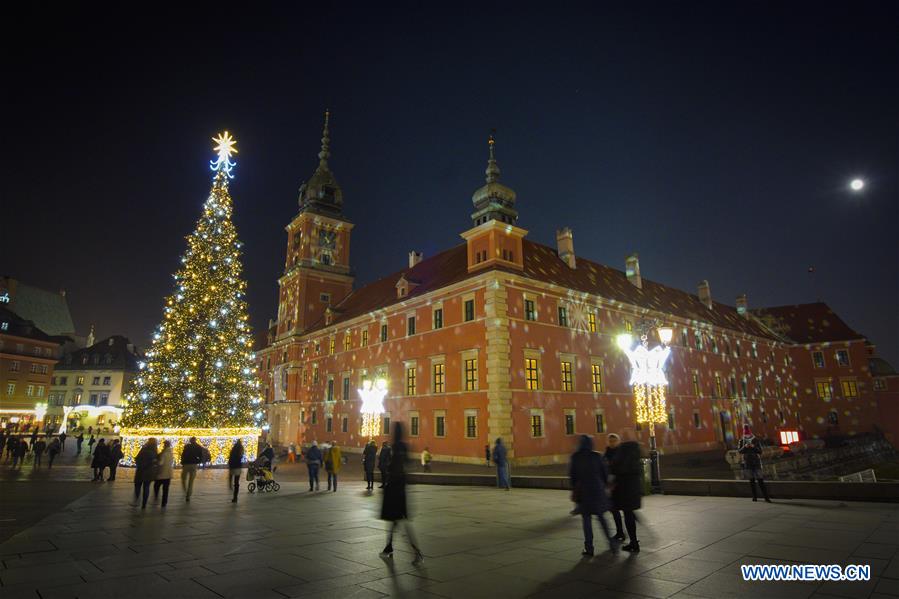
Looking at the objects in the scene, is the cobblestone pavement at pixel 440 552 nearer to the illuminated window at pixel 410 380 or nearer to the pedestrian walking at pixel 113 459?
the pedestrian walking at pixel 113 459

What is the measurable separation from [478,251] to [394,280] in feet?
50.1

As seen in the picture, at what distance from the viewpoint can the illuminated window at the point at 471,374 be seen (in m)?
27.3

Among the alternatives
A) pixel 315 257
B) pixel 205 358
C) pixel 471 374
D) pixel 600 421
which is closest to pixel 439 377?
pixel 471 374

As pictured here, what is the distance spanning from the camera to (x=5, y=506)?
11.9 meters

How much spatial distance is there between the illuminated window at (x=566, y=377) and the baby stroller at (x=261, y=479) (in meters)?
18.1

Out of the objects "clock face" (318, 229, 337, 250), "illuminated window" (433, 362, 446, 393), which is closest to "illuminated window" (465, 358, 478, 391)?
"illuminated window" (433, 362, 446, 393)

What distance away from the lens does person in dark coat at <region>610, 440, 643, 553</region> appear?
704 centimetres

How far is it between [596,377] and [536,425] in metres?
6.75

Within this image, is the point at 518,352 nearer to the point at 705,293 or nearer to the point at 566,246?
the point at 566,246

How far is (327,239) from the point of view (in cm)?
5034

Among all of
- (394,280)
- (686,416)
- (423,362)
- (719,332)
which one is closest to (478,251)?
(423,362)

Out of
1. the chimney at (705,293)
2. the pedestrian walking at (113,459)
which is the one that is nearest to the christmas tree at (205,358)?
the pedestrian walking at (113,459)

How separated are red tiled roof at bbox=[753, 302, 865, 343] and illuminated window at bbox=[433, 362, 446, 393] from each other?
49.6 m

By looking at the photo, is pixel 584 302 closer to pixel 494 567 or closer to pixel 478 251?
pixel 478 251
